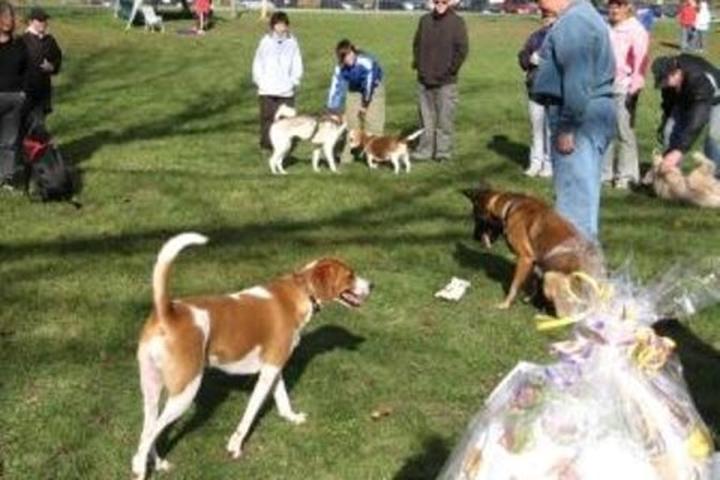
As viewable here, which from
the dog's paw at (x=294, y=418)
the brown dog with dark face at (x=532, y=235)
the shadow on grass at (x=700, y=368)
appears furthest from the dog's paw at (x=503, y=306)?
the dog's paw at (x=294, y=418)

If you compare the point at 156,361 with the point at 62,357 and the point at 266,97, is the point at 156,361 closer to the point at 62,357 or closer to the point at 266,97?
the point at 62,357

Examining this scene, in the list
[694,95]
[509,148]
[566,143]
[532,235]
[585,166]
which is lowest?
[509,148]

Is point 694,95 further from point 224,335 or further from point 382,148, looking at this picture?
point 224,335

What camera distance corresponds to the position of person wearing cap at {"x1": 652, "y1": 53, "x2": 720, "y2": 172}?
36.8ft

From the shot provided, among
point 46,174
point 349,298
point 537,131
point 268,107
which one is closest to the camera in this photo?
point 349,298

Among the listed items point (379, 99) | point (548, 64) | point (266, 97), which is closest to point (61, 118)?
point (266, 97)

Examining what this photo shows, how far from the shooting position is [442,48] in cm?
1321

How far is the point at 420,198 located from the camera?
1144cm

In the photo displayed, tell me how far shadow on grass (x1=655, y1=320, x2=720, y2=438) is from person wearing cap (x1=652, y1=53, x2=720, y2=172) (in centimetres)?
426

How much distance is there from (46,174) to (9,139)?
955mm

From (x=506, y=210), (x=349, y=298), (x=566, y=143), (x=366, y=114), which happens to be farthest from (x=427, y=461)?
(x=366, y=114)

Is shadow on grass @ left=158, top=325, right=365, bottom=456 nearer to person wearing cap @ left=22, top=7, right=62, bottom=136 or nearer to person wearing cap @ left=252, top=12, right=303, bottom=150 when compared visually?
person wearing cap @ left=22, top=7, right=62, bottom=136

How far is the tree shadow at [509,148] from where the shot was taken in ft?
46.2

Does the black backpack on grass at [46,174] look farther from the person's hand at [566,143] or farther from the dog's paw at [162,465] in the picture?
the dog's paw at [162,465]
